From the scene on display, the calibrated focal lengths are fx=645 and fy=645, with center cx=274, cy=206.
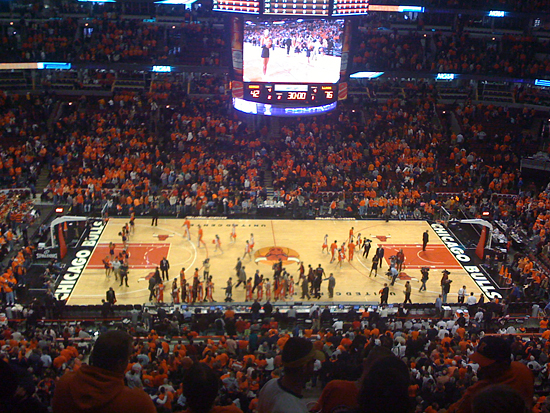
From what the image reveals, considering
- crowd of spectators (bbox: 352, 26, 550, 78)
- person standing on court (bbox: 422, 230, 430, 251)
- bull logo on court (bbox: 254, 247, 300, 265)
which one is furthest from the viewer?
crowd of spectators (bbox: 352, 26, 550, 78)

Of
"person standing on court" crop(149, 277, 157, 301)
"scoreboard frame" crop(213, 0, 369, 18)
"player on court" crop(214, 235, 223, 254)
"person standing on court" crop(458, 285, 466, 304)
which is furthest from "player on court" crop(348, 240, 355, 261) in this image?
"scoreboard frame" crop(213, 0, 369, 18)

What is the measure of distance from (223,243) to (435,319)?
12.5 m

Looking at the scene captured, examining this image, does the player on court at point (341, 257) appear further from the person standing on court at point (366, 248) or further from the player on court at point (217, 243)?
the player on court at point (217, 243)

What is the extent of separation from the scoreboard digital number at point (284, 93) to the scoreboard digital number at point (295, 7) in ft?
14.7

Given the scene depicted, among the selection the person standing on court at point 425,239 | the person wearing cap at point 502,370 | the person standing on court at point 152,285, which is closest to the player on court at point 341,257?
the person standing on court at point 425,239

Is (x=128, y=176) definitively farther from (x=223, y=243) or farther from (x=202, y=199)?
(x=223, y=243)

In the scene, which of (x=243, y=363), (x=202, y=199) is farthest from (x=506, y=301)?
(x=202, y=199)

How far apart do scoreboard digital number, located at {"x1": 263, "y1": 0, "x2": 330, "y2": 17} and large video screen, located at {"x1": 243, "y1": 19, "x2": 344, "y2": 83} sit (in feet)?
3.25

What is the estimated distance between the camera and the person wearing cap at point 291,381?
4777mm

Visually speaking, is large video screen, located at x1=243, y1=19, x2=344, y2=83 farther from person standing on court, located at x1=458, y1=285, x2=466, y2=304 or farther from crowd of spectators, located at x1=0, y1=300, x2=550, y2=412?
crowd of spectators, located at x1=0, y1=300, x2=550, y2=412

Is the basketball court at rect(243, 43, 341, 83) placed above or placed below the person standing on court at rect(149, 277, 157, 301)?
above

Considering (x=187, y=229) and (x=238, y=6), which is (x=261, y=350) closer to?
(x=187, y=229)

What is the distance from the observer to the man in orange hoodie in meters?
4.39

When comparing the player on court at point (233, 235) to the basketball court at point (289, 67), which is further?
the basketball court at point (289, 67)
